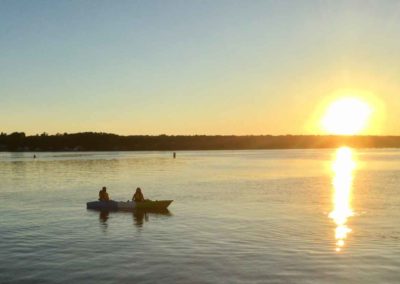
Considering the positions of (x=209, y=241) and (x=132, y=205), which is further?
(x=132, y=205)

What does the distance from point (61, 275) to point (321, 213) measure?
25.7 metres

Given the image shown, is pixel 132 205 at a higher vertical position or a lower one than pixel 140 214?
higher

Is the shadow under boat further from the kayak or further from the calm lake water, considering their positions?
the kayak

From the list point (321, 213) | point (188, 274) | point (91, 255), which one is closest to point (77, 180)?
point (321, 213)

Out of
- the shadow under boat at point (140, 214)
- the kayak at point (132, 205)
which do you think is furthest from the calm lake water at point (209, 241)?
the kayak at point (132, 205)

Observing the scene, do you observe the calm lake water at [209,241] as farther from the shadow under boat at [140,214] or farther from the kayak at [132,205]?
the kayak at [132,205]

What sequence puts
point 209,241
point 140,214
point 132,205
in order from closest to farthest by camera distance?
point 209,241
point 140,214
point 132,205

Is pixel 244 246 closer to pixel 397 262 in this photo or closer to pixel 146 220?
pixel 397 262

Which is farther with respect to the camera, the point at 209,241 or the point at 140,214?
the point at 140,214

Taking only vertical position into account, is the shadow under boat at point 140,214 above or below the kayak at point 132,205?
below

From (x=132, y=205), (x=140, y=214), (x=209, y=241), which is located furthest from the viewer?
(x=132, y=205)

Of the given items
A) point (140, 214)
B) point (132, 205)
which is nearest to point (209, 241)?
point (140, 214)

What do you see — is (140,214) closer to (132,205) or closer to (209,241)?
(132,205)

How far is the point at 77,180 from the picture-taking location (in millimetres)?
79312
